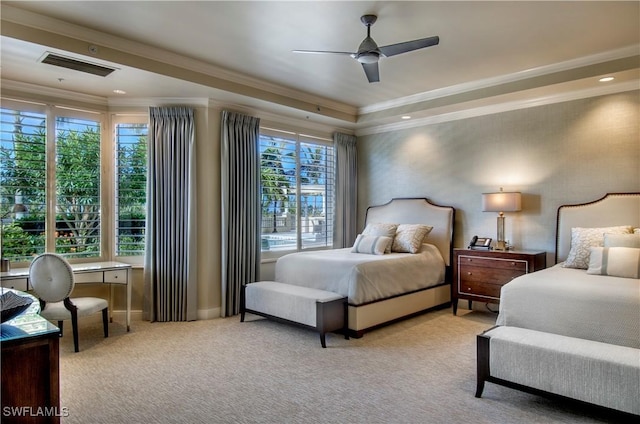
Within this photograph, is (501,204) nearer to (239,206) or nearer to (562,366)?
(562,366)

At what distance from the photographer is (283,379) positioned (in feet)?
10.5

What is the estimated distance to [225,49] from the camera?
400 centimetres

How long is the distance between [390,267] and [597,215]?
2.37 metres

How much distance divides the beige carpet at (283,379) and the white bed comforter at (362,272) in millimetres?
485

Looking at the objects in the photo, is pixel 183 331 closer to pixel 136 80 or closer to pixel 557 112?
pixel 136 80

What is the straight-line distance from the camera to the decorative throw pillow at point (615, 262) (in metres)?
3.41

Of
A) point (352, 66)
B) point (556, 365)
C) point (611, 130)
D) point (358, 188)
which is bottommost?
point (556, 365)

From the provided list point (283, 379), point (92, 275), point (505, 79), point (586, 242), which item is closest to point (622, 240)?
point (586, 242)

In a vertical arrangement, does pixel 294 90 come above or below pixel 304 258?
above

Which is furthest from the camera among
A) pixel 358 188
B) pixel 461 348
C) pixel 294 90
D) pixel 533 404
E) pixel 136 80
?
pixel 358 188

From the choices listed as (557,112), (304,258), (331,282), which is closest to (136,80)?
(304,258)

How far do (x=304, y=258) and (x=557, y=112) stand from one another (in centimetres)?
353

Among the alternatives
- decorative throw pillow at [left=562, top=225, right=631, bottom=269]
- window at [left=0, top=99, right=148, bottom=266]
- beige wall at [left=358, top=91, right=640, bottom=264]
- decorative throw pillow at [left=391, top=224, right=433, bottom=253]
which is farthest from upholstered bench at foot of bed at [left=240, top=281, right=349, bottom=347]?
beige wall at [left=358, top=91, right=640, bottom=264]

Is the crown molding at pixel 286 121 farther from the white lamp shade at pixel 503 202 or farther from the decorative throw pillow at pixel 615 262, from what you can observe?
the decorative throw pillow at pixel 615 262
